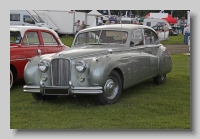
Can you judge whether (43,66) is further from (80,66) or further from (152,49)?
(152,49)

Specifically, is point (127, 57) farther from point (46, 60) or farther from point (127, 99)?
point (46, 60)

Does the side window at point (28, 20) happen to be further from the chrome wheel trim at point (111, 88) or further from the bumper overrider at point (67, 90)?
the chrome wheel trim at point (111, 88)

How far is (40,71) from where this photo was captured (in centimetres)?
590

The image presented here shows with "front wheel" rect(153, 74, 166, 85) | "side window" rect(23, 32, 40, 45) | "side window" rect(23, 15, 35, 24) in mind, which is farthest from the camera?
"side window" rect(23, 15, 35, 24)

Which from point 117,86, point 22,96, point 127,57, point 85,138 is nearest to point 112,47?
point 127,57

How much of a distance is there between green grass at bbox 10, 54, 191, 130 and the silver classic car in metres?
0.26

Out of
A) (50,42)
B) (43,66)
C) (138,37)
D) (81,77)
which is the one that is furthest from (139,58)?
(50,42)

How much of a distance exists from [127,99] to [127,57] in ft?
2.61

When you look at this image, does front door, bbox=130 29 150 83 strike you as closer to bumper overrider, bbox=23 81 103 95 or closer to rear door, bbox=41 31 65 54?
bumper overrider, bbox=23 81 103 95

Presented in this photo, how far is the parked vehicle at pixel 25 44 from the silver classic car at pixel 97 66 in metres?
1.11

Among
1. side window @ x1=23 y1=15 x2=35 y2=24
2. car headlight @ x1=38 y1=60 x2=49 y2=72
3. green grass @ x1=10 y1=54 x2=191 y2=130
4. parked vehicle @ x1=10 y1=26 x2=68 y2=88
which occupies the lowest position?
green grass @ x1=10 y1=54 x2=191 y2=130

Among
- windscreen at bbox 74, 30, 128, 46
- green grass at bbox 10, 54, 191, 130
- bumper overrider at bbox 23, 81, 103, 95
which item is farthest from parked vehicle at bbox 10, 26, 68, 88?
bumper overrider at bbox 23, 81, 103, 95

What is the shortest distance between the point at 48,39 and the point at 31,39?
1.78ft

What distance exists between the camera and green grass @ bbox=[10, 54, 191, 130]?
495cm
